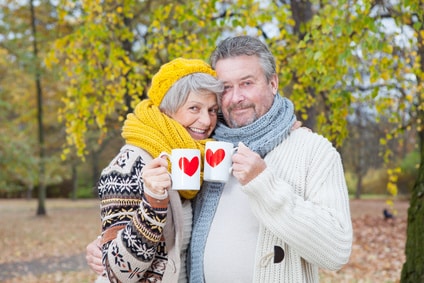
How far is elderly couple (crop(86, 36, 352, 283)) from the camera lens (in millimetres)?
2203

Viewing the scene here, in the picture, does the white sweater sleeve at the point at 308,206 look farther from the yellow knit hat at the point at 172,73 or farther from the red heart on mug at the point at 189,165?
the yellow knit hat at the point at 172,73

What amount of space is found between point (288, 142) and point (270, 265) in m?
0.57

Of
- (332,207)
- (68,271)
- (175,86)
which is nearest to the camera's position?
(332,207)

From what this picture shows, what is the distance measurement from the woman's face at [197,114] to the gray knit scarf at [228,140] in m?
0.10

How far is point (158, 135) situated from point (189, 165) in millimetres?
277

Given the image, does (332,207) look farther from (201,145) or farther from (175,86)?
(175,86)

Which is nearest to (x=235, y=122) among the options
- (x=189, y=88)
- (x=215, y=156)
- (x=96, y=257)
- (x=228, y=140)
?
→ (x=228, y=140)

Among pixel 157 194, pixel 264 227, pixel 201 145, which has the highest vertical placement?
pixel 201 145

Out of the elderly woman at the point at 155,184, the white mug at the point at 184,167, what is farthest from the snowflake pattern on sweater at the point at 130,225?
the white mug at the point at 184,167

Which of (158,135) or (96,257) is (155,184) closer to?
(158,135)

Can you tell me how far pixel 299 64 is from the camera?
6301mm

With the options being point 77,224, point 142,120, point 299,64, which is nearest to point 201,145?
point 142,120

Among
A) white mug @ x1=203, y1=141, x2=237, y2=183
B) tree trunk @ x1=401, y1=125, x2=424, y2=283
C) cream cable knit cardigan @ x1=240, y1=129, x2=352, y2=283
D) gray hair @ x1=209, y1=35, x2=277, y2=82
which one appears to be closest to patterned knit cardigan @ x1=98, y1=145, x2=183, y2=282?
white mug @ x1=203, y1=141, x2=237, y2=183

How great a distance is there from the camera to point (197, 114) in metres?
2.52
